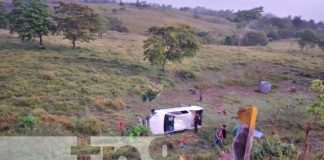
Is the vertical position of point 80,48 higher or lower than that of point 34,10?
lower

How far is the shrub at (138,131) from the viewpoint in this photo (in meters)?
19.8

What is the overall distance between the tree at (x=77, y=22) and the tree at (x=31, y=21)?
1258mm

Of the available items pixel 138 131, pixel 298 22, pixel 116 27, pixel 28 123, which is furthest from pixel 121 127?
pixel 298 22

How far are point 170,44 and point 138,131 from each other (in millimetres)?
16743

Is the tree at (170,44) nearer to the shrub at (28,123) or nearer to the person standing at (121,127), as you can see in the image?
the person standing at (121,127)

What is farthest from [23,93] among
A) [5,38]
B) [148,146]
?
[5,38]

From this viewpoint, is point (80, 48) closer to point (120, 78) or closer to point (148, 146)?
point (120, 78)

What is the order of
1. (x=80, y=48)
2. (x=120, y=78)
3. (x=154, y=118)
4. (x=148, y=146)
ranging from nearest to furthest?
(x=148, y=146)
(x=154, y=118)
(x=120, y=78)
(x=80, y=48)

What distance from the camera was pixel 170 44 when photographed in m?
35.7

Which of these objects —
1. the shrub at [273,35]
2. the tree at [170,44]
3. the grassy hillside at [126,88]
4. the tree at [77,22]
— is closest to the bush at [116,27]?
the grassy hillside at [126,88]

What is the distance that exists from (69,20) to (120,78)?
1069 centimetres

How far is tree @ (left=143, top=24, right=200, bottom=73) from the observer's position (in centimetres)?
3488

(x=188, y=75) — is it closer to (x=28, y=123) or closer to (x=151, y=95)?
(x=151, y=95)

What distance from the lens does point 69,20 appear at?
1566 inches
